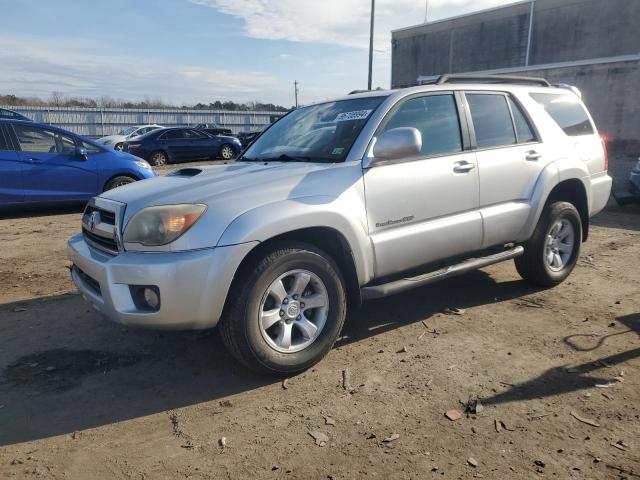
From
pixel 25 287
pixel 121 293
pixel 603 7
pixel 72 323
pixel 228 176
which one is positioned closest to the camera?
pixel 121 293

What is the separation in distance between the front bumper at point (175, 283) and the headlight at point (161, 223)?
0.09 metres

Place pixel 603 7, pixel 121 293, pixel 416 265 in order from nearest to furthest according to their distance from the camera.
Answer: pixel 121 293
pixel 416 265
pixel 603 7

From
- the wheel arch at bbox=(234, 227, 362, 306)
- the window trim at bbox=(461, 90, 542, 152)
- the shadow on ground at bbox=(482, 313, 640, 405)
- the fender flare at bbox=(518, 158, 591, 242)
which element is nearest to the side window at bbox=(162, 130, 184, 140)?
the window trim at bbox=(461, 90, 542, 152)

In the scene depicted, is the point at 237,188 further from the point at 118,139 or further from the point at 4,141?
the point at 118,139

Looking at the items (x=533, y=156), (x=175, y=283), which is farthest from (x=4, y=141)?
(x=533, y=156)

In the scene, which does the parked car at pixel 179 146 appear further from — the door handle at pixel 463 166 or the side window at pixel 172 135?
the door handle at pixel 463 166

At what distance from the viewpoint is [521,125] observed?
460 centimetres

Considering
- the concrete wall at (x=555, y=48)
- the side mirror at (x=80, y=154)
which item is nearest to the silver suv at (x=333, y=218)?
the side mirror at (x=80, y=154)

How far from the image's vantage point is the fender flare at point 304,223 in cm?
292

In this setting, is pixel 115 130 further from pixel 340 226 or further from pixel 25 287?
pixel 340 226

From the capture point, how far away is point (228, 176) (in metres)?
3.43

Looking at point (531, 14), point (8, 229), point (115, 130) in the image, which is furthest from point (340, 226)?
point (531, 14)

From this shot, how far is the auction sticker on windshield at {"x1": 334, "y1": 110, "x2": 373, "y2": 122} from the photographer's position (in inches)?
148

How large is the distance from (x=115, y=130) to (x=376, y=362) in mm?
31905
